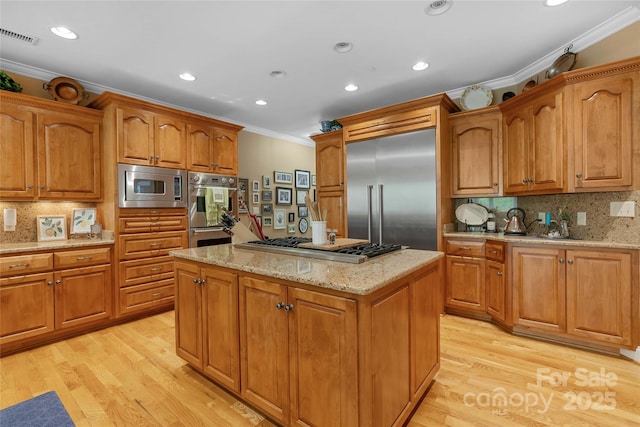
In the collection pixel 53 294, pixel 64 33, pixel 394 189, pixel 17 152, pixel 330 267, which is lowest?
pixel 53 294

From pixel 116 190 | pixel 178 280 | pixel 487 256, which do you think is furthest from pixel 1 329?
pixel 487 256

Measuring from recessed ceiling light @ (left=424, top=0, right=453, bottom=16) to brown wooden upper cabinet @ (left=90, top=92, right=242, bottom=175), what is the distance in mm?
2857

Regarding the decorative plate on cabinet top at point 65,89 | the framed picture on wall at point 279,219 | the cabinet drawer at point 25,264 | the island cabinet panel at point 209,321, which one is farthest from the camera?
the framed picture on wall at point 279,219

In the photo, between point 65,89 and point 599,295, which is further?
point 65,89

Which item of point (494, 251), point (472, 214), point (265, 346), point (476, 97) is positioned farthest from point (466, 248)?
point (265, 346)

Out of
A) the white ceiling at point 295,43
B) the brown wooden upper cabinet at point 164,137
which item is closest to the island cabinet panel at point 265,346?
the white ceiling at point 295,43

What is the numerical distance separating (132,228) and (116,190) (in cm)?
44

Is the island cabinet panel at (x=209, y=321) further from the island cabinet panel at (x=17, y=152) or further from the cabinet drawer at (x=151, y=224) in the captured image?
the island cabinet panel at (x=17, y=152)

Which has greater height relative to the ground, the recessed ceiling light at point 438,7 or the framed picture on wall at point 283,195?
the recessed ceiling light at point 438,7

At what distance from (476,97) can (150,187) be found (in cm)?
391

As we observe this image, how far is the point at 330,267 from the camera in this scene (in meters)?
1.59

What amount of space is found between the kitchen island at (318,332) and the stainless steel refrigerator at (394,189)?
4.82 feet

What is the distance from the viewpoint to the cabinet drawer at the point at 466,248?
10.3ft

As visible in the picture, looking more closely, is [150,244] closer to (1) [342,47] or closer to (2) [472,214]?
(1) [342,47]
